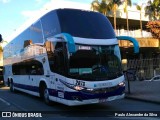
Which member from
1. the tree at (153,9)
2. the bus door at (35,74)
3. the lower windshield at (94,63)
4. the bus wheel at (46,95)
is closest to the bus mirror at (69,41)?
the lower windshield at (94,63)

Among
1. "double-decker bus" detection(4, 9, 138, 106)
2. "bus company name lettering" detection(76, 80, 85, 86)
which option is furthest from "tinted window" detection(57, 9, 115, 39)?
"bus company name lettering" detection(76, 80, 85, 86)

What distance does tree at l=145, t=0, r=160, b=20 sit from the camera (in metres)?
51.1

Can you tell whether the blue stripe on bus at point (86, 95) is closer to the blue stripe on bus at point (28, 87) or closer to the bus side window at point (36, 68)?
the bus side window at point (36, 68)

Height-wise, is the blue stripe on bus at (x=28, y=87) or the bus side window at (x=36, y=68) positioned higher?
the bus side window at (x=36, y=68)

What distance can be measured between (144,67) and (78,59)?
21.3m

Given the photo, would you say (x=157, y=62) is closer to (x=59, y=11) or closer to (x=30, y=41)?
(x=30, y=41)

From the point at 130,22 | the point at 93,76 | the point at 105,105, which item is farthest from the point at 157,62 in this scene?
the point at 93,76

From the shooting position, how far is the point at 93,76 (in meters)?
11.8

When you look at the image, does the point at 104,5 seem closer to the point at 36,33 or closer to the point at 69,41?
the point at 36,33

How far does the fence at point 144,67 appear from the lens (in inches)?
1209

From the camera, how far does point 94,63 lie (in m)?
12.0

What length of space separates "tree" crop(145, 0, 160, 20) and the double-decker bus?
128ft

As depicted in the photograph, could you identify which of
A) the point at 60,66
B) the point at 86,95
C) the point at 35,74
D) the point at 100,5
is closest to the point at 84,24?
the point at 60,66

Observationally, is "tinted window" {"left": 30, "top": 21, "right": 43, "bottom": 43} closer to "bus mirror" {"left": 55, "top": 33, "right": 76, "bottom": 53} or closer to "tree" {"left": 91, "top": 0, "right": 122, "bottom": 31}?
"bus mirror" {"left": 55, "top": 33, "right": 76, "bottom": 53}
